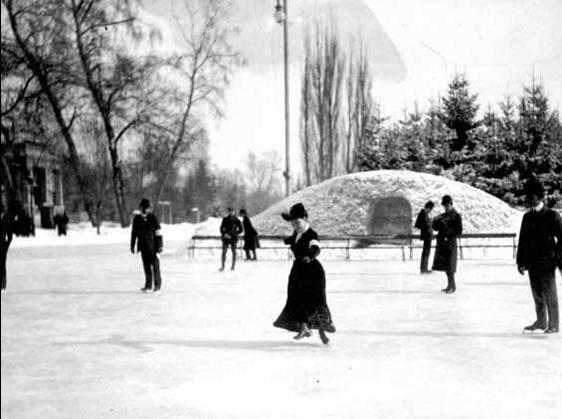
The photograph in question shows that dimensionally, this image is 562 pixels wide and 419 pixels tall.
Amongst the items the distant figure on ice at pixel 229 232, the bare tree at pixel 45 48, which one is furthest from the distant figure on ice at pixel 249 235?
the bare tree at pixel 45 48

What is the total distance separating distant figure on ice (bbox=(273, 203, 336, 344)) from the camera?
7.59m

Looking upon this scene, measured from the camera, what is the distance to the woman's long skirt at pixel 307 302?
24.9ft

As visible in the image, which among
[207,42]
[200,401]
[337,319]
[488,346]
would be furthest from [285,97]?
[200,401]

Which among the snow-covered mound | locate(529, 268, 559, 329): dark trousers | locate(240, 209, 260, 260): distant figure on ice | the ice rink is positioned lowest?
the ice rink

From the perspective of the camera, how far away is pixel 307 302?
764 centimetres

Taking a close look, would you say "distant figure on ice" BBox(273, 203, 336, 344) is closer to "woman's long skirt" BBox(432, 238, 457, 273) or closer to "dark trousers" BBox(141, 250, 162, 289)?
"dark trousers" BBox(141, 250, 162, 289)

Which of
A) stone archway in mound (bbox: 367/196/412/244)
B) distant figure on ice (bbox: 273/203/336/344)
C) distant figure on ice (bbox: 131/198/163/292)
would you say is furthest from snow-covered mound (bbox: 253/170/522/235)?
distant figure on ice (bbox: 273/203/336/344)

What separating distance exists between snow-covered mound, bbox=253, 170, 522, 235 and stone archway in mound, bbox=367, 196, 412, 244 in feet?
2.14

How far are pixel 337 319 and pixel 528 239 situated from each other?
2.71 m

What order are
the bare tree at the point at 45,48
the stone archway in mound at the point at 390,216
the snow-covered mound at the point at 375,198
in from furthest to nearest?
1. the stone archway in mound at the point at 390,216
2. the snow-covered mound at the point at 375,198
3. the bare tree at the point at 45,48

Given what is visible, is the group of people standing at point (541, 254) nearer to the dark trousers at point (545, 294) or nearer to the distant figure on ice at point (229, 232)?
the dark trousers at point (545, 294)

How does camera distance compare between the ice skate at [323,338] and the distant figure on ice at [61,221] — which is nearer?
the ice skate at [323,338]

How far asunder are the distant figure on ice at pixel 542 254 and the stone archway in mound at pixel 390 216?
60.3ft

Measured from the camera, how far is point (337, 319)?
9.47 meters
